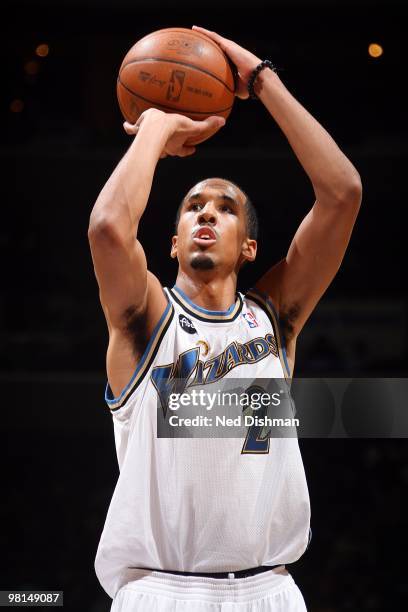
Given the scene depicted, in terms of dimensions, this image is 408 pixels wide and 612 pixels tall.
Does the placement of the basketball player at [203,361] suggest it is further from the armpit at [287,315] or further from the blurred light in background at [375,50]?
the blurred light in background at [375,50]

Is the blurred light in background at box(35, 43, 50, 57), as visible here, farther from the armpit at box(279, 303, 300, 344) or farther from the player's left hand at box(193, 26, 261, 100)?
the armpit at box(279, 303, 300, 344)

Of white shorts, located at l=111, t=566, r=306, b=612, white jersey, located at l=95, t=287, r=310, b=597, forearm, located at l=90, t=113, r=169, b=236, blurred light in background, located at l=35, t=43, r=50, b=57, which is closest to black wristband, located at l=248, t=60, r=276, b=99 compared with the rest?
forearm, located at l=90, t=113, r=169, b=236

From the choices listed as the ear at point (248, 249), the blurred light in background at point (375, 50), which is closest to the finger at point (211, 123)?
the ear at point (248, 249)

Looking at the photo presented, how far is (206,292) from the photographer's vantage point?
2.51m

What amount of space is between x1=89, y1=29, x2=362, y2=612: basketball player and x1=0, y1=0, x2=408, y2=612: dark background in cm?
266

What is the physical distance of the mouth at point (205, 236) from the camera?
2.47 metres

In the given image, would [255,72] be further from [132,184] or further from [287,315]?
[287,315]

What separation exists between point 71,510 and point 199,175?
2331 mm

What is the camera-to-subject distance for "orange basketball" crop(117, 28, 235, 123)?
96.2 inches

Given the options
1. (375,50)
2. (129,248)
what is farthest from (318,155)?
(375,50)

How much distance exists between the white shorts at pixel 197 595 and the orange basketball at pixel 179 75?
1.31 meters

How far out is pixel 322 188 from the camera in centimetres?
243

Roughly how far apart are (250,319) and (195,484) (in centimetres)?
55

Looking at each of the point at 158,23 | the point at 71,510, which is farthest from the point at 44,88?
the point at 71,510
